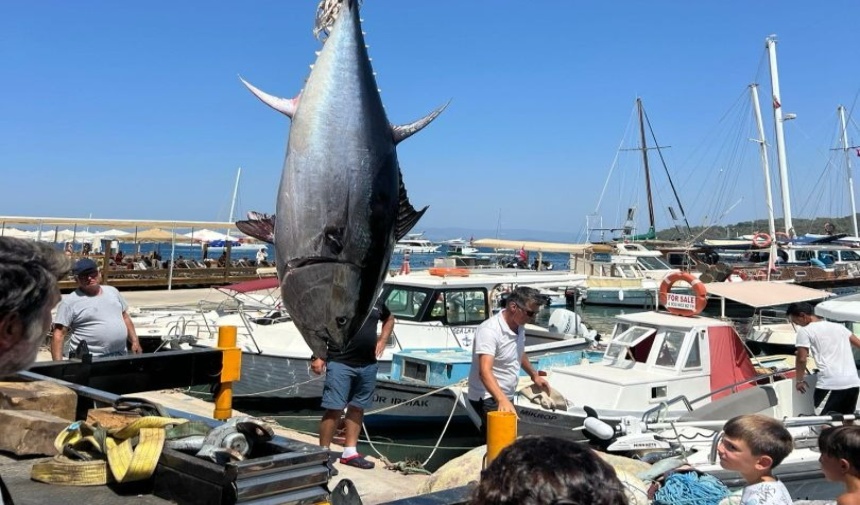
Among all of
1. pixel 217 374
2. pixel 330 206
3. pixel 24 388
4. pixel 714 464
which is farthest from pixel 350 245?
pixel 714 464

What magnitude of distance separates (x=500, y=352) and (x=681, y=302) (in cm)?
451

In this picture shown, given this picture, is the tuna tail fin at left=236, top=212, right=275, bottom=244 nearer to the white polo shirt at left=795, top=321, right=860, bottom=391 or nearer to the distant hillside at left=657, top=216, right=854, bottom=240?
the white polo shirt at left=795, top=321, right=860, bottom=391

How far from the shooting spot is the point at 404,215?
8.37ft

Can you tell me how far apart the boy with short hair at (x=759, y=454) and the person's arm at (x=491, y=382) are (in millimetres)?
1594

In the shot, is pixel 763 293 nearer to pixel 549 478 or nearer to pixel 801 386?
pixel 801 386

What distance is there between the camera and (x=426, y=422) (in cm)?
920

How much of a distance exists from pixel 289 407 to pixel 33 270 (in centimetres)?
957

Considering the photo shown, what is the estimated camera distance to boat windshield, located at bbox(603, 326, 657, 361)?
8.28 meters

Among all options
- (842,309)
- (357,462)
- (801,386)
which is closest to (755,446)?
(357,462)

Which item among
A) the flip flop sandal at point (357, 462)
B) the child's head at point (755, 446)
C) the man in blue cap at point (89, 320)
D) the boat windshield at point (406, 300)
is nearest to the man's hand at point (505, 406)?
the flip flop sandal at point (357, 462)

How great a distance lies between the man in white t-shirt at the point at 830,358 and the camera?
6531 mm

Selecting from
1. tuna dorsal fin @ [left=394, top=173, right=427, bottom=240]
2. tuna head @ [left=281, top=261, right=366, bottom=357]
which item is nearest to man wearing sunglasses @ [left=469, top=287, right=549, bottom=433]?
tuna dorsal fin @ [left=394, top=173, right=427, bottom=240]

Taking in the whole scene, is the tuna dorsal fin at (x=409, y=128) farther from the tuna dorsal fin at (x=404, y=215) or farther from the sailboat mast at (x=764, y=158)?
the sailboat mast at (x=764, y=158)

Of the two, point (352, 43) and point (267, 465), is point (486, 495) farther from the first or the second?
point (352, 43)
